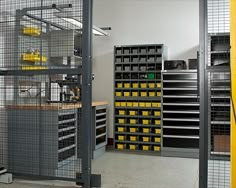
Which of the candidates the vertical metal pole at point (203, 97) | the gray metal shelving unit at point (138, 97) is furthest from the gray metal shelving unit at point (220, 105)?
the vertical metal pole at point (203, 97)

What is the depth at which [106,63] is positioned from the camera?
6.13 meters

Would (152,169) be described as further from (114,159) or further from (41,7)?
(41,7)

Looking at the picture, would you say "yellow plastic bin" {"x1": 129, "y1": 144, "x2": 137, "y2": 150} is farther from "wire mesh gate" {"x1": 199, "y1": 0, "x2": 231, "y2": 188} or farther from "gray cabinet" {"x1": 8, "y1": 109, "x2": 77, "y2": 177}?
"gray cabinet" {"x1": 8, "y1": 109, "x2": 77, "y2": 177}

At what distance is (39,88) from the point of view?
3465mm

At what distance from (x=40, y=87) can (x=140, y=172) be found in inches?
71.8

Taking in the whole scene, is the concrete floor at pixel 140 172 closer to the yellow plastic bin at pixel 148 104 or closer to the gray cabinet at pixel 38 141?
the gray cabinet at pixel 38 141

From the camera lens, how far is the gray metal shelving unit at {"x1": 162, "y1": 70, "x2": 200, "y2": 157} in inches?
193

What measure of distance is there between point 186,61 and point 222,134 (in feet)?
5.58

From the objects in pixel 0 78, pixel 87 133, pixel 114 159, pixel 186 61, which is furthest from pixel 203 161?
pixel 186 61

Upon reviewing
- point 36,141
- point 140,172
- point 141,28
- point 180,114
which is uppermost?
point 141,28

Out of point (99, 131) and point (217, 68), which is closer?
point (217, 68)

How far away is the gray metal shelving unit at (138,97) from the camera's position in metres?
5.24

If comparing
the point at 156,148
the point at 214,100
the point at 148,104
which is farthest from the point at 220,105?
the point at 156,148

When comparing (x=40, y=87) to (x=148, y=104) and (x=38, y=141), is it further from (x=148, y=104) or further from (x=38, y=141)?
(x=148, y=104)
